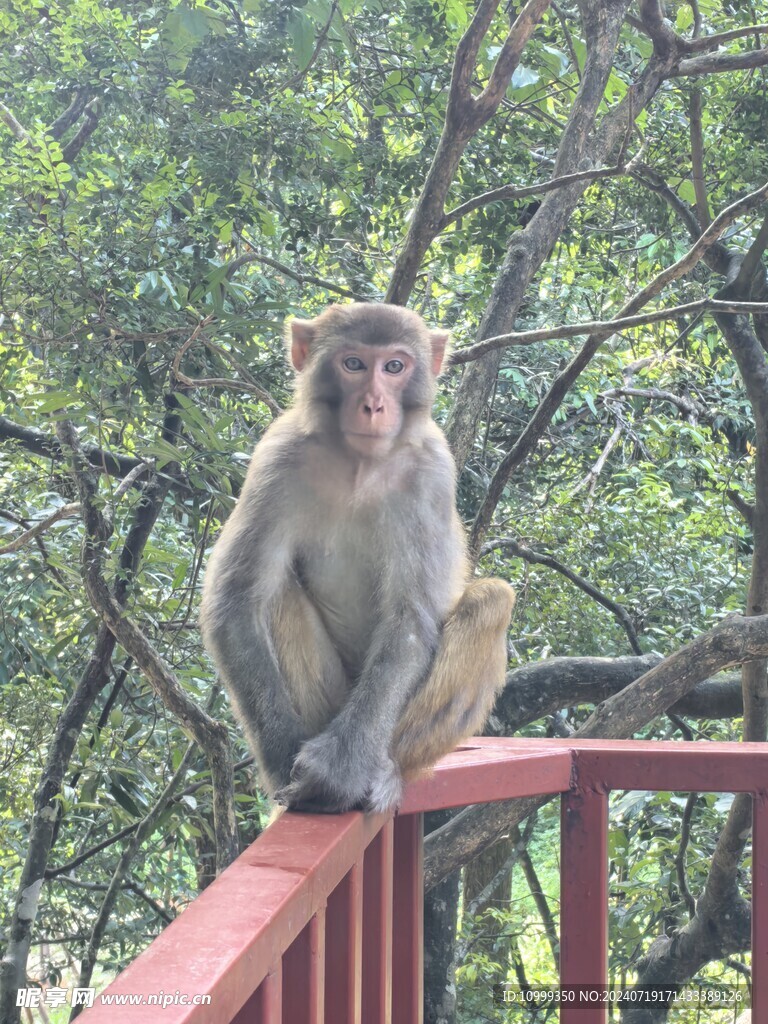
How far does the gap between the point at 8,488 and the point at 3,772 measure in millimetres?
1079

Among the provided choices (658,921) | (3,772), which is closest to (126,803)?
(3,772)

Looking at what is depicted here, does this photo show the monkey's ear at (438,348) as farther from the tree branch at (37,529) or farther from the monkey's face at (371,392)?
the tree branch at (37,529)

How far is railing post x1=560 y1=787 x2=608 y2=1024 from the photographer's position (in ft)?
6.72

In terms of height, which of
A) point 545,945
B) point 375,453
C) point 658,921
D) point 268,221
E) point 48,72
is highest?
point 48,72

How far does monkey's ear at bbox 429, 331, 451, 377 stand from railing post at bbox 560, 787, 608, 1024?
1.14 m

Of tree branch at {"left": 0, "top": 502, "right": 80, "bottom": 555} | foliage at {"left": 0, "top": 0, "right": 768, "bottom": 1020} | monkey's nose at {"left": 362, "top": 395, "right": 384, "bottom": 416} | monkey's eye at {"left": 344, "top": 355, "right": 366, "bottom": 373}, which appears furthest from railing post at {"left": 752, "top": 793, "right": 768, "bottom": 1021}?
tree branch at {"left": 0, "top": 502, "right": 80, "bottom": 555}

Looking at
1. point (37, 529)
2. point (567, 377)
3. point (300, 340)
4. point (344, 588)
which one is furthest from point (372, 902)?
point (567, 377)

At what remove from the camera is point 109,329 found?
3164 millimetres

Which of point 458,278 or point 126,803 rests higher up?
point 458,278

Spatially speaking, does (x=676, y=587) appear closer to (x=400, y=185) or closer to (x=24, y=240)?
(x=400, y=185)

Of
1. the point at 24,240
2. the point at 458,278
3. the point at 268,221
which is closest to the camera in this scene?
the point at 24,240

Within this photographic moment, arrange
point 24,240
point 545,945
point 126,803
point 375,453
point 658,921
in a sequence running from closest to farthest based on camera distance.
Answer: point 375,453
point 24,240
point 126,803
point 658,921
point 545,945

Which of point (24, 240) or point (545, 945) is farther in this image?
point (545, 945)

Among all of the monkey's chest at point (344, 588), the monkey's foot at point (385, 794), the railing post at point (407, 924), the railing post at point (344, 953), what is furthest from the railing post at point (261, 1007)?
the monkey's chest at point (344, 588)
